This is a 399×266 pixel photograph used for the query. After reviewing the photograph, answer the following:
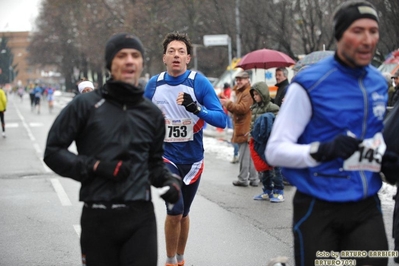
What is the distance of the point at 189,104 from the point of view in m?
5.87

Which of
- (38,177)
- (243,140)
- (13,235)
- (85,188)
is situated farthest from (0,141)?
(85,188)

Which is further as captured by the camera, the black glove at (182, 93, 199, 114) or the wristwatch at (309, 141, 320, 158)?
the black glove at (182, 93, 199, 114)

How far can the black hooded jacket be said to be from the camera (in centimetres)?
389

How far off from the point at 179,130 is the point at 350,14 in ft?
8.91

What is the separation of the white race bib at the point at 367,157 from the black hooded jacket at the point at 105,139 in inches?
43.6

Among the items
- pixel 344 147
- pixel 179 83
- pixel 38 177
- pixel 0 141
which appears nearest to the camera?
pixel 344 147

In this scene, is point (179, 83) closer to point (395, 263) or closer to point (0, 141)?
point (395, 263)

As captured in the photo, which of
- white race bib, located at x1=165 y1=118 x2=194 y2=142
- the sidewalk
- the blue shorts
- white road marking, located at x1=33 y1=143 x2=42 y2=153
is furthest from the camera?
the sidewalk

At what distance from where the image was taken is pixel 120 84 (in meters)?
3.90

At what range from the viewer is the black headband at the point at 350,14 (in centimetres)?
370

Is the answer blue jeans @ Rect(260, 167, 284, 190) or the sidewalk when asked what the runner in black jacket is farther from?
the sidewalk

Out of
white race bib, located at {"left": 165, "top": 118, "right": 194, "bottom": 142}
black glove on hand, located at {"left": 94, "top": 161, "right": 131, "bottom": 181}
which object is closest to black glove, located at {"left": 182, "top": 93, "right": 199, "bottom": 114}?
white race bib, located at {"left": 165, "top": 118, "right": 194, "bottom": 142}

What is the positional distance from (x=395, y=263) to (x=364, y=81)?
362 centimetres

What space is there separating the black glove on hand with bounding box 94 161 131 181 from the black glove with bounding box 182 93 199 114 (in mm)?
2099
